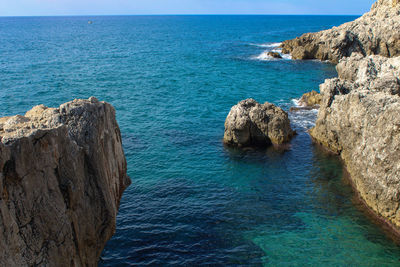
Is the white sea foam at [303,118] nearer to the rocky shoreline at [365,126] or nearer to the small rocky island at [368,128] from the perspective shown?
the rocky shoreline at [365,126]

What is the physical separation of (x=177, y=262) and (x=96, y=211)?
662 centimetres

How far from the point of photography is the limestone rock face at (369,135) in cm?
2286

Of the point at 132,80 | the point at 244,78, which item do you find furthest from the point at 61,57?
the point at 244,78

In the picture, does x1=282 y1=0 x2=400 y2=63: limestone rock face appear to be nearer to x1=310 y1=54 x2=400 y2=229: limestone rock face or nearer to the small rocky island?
the small rocky island

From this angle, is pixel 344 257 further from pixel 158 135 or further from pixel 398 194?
pixel 158 135

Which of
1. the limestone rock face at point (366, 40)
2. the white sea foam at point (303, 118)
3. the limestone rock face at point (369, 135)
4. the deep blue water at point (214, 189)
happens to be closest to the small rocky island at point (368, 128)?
the limestone rock face at point (369, 135)

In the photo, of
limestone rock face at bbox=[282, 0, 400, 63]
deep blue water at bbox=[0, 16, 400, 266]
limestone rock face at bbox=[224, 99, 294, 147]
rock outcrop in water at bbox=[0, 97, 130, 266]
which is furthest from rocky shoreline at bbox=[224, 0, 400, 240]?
limestone rock face at bbox=[282, 0, 400, 63]

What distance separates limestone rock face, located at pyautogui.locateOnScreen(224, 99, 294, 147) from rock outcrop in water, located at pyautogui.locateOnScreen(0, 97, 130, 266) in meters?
18.6

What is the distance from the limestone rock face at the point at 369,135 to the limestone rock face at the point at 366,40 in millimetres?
34744

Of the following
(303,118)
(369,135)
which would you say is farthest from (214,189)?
(303,118)

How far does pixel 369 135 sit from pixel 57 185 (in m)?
21.9

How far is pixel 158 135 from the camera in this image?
3916 centimetres

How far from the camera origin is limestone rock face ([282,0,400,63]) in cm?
7062

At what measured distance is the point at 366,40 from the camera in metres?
72.8
